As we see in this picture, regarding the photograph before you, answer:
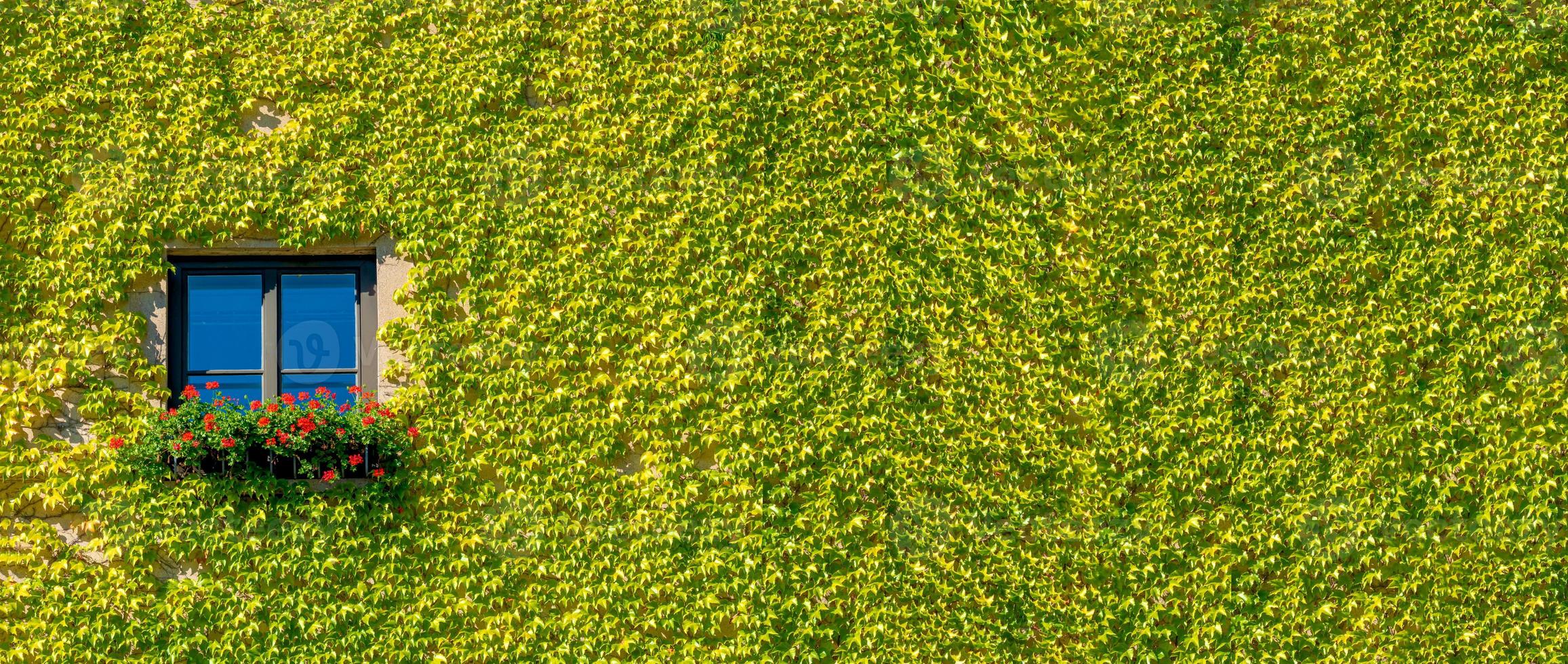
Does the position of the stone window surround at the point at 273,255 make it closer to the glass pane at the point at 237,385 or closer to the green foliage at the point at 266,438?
the glass pane at the point at 237,385

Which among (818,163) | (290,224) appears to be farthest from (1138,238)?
(290,224)

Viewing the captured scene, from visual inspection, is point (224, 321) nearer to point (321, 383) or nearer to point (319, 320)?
point (319, 320)

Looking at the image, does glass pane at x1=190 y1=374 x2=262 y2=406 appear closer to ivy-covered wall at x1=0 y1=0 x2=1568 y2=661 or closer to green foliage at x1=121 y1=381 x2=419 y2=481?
green foliage at x1=121 y1=381 x2=419 y2=481

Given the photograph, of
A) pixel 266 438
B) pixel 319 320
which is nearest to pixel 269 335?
pixel 319 320

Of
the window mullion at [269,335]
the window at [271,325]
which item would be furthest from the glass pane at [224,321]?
the window mullion at [269,335]

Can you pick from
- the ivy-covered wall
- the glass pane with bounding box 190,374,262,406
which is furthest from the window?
the ivy-covered wall

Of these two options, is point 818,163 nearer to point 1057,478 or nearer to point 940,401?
point 940,401
